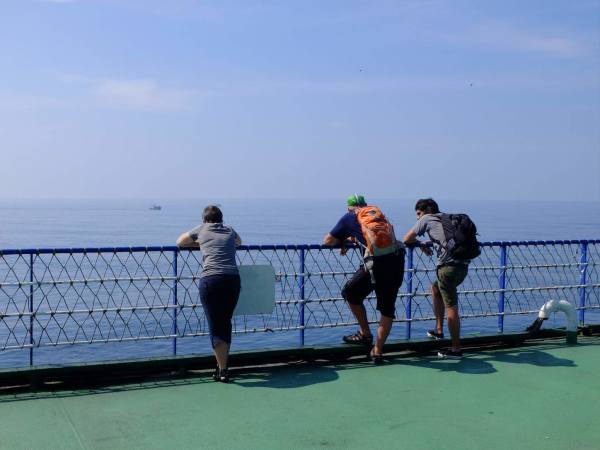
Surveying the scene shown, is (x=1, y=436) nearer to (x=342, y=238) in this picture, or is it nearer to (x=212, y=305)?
(x=212, y=305)

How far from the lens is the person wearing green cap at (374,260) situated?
685 cm

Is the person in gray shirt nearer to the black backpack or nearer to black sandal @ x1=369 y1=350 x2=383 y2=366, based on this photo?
the black backpack

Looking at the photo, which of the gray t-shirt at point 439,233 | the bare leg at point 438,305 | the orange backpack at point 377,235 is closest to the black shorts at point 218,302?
the orange backpack at point 377,235

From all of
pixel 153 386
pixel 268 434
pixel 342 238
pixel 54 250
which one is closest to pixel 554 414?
pixel 268 434

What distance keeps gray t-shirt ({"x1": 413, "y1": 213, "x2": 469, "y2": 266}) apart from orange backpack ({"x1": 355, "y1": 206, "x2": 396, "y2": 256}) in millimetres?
446

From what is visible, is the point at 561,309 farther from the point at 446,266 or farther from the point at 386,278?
the point at 386,278

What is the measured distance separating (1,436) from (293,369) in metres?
2.83

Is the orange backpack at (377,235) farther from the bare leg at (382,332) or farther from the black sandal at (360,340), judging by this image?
the black sandal at (360,340)

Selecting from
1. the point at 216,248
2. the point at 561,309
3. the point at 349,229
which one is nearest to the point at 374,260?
the point at 349,229

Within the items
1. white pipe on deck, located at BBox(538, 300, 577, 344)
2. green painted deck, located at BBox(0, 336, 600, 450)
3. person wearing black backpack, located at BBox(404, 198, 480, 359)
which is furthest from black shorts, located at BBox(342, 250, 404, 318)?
white pipe on deck, located at BBox(538, 300, 577, 344)

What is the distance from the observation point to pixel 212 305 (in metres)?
6.22

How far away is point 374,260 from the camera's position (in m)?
6.89

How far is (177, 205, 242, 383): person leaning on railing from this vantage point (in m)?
6.22

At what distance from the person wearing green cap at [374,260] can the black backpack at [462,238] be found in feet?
1.82
